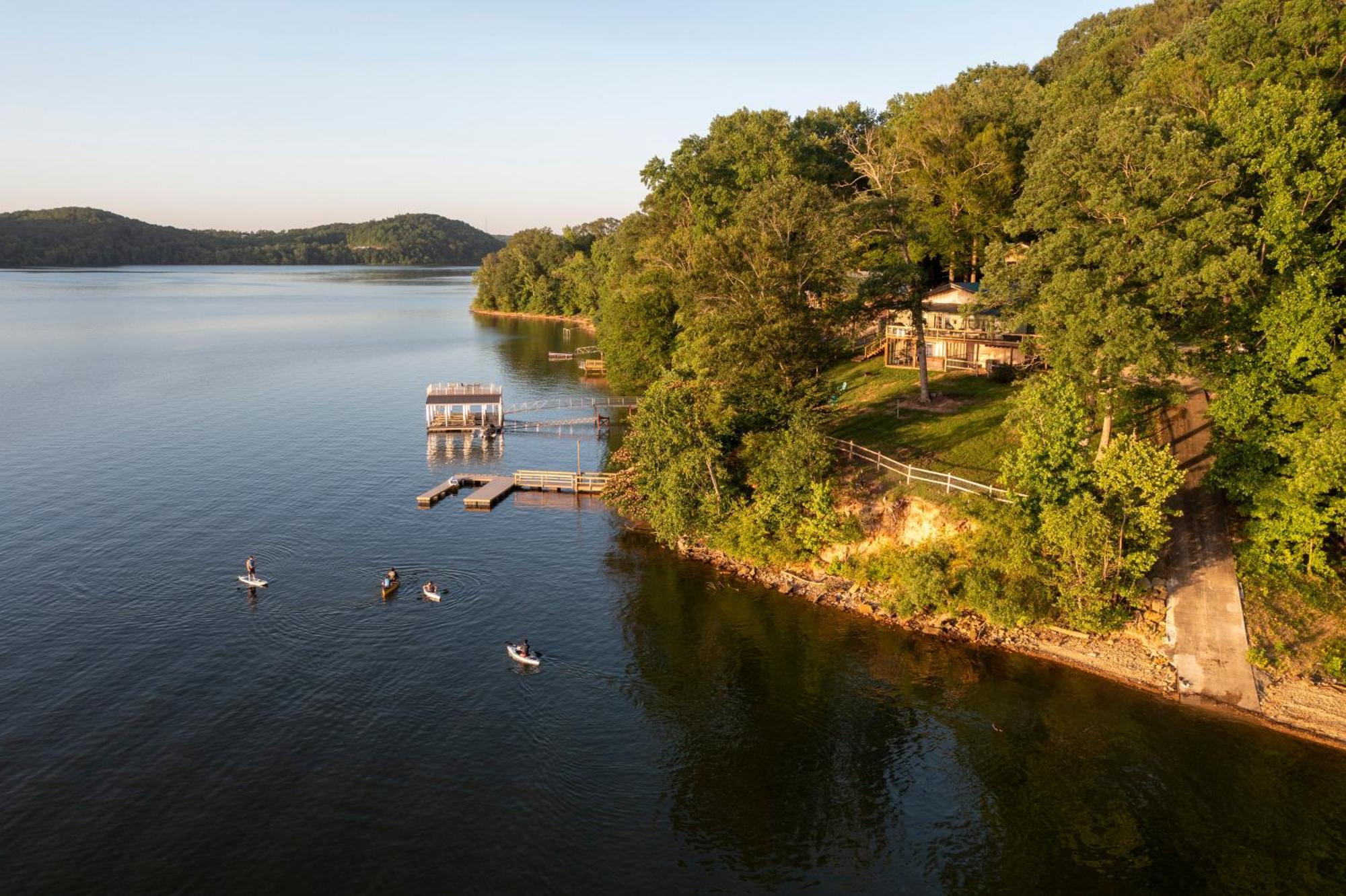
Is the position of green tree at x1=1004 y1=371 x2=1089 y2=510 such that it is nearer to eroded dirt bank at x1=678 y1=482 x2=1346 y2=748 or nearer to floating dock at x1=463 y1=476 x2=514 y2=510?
eroded dirt bank at x1=678 y1=482 x2=1346 y2=748

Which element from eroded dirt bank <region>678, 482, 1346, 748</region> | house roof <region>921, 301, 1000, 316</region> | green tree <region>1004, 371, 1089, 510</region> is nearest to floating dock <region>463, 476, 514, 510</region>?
→ eroded dirt bank <region>678, 482, 1346, 748</region>

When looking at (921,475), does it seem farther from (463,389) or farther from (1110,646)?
(463,389)

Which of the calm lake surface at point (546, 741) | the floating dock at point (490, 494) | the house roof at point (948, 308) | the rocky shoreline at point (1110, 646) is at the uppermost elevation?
the house roof at point (948, 308)

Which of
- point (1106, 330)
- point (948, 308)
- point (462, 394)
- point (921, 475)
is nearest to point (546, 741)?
point (921, 475)

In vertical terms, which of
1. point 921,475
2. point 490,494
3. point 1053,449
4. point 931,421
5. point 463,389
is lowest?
point 490,494

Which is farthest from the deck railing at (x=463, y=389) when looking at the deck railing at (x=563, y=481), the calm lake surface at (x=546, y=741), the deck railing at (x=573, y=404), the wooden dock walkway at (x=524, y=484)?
the calm lake surface at (x=546, y=741)

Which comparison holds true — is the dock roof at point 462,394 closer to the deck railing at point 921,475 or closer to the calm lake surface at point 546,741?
the calm lake surface at point 546,741

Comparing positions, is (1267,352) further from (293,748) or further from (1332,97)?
(293,748)
